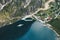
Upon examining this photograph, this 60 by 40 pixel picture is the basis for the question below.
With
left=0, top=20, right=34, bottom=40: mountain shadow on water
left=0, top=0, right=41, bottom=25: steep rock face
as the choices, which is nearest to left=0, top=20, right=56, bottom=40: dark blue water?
left=0, top=20, right=34, bottom=40: mountain shadow on water

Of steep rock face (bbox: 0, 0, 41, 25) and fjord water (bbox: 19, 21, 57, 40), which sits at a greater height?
steep rock face (bbox: 0, 0, 41, 25)

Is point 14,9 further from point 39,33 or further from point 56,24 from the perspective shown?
point 56,24

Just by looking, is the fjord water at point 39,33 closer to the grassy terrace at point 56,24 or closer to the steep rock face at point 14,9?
the grassy terrace at point 56,24

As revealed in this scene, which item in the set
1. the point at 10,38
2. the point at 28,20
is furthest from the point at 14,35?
the point at 28,20

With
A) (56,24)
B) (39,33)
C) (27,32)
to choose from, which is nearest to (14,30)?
(27,32)

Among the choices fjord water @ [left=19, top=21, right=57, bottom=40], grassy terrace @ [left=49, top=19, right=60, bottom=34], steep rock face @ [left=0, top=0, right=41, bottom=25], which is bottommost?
fjord water @ [left=19, top=21, right=57, bottom=40]

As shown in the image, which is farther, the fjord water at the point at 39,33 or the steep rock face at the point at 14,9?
the steep rock face at the point at 14,9

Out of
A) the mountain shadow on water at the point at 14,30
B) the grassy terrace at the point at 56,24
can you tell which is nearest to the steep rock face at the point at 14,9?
the mountain shadow on water at the point at 14,30

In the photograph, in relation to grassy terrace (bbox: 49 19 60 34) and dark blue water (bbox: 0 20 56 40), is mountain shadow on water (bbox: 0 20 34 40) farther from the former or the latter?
grassy terrace (bbox: 49 19 60 34)
